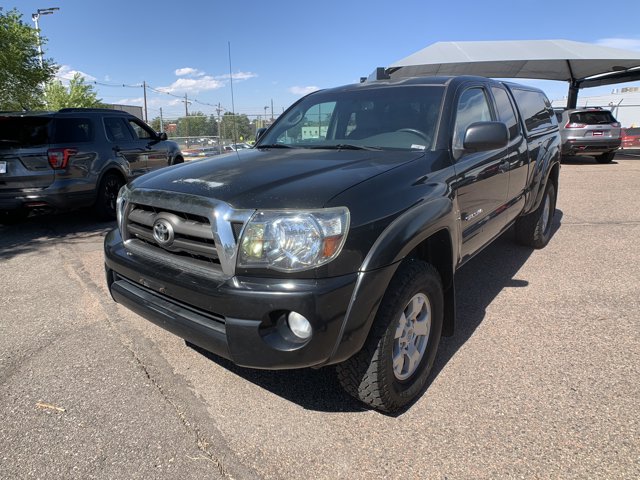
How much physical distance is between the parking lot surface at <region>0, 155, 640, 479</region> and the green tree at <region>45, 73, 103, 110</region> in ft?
102

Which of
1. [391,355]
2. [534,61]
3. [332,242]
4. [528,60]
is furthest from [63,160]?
[534,61]

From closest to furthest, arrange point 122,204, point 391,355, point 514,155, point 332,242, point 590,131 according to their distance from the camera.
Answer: point 332,242, point 391,355, point 122,204, point 514,155, point 590,131

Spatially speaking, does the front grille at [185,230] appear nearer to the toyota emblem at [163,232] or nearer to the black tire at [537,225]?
the toyota emblem at [163,232]

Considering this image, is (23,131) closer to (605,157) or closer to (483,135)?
(483,135)

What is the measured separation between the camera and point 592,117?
47.1 feet

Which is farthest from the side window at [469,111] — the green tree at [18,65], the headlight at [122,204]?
the green tree at [18,65]

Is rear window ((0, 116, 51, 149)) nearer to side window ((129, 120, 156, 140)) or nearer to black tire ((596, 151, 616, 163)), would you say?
side window ((129, 120, 156, 140))

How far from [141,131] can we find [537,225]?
6.80 meters

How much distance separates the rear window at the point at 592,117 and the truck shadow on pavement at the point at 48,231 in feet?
45.5

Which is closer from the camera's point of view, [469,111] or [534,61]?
[469,111]

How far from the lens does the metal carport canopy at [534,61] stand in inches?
747

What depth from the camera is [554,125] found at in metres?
5.89

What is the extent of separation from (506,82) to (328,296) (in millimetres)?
3600

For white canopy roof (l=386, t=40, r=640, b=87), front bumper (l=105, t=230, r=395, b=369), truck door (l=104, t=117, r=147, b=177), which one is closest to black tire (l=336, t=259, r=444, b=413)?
front bumper (l=105, t=230, r=395, b=369)
